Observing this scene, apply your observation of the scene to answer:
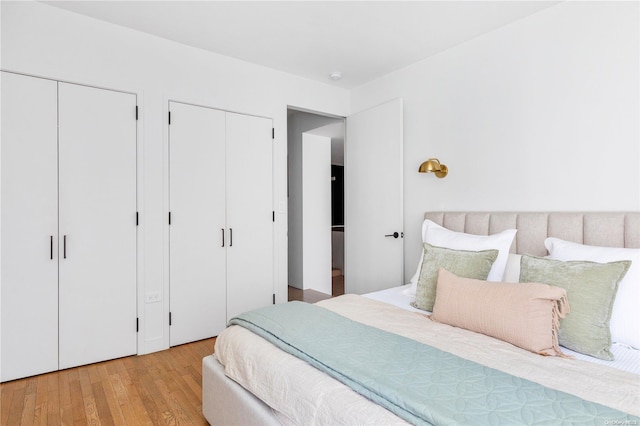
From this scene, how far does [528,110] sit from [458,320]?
1684 millimetres

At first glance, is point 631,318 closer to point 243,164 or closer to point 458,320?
point 458,320

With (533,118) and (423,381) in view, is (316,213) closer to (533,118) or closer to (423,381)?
(533,118)

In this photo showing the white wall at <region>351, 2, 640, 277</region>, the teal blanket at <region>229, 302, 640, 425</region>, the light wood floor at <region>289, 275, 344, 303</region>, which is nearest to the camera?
the teal blanket at <region>229, 302, 640, 425</region>

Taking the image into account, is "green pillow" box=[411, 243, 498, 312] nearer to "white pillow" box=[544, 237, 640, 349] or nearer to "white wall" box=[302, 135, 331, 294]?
"white pillow" box=[544, 237, 640, 349]

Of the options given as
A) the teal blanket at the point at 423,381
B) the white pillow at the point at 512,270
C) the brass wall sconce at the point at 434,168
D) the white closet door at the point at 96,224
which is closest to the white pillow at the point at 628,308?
the white pillow at the point at 512,270

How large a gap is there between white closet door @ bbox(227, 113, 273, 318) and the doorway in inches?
55.3

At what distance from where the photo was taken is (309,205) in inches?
198

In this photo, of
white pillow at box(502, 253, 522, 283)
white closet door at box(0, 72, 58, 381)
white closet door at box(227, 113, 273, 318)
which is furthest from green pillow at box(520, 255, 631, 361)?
Result: white closet door at box(0, 72, 58, 381)

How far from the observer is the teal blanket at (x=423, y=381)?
3.18ft

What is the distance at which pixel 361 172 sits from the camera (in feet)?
12.4

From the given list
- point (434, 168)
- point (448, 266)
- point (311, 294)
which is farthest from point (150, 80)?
point (311, 294)

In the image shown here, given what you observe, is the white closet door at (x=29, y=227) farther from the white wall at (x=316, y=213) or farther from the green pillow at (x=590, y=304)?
the green pillow at (x=590, y=304)

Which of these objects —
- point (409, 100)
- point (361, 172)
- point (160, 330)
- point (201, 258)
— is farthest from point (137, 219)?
point (409, 100)

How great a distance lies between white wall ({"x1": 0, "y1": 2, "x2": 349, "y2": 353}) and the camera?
2.43 metres
